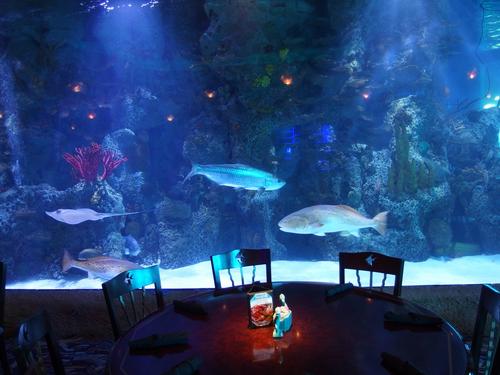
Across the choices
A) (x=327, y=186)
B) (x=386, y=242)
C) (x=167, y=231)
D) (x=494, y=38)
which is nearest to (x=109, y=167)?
(x=167, y=231)

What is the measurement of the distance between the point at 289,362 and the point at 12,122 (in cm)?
923

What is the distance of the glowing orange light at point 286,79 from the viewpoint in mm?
7199

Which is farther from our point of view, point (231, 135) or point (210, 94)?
point (210, 94)

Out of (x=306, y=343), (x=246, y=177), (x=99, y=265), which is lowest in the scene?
(x=99, y=265)

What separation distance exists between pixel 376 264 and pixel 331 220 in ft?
6.01

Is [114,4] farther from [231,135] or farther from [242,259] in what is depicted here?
[242,259]

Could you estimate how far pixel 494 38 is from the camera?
12.1 metres

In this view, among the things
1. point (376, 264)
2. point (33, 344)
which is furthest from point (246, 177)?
point (33, 344)

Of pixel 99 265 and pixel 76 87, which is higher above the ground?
pixel 76 87

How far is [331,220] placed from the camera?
4.52m

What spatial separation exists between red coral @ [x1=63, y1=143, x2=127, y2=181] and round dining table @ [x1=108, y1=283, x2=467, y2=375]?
19.5 ft

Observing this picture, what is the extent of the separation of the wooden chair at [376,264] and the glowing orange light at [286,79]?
17.3ft

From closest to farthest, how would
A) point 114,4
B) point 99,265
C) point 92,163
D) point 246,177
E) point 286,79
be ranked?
point 99,265 → point 246,177 → point 286,79 → point 92,163 → point 114,4

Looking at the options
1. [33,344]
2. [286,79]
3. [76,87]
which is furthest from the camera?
[76,87]
